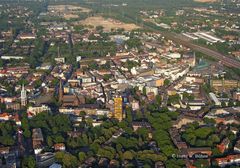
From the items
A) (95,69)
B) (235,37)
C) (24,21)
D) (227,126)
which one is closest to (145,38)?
(235,37)

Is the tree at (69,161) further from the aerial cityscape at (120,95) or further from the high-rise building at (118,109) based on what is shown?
the high-rise building at (118,109)

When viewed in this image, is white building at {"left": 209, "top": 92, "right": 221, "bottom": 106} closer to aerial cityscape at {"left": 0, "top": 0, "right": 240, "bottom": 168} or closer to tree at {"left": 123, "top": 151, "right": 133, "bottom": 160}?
aerial cityscape at {"left": 0, "top": 0, "right": 240, "bottom": 168}

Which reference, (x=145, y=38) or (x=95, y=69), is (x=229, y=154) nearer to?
(x=95, y=69)

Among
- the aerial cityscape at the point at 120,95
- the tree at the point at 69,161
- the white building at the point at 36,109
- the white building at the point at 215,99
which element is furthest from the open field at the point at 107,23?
the tree at the point at 69,161

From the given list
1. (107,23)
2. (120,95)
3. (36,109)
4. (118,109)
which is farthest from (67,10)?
(118,109)

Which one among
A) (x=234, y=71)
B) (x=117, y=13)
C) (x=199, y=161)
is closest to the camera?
(x=199, y=161)
